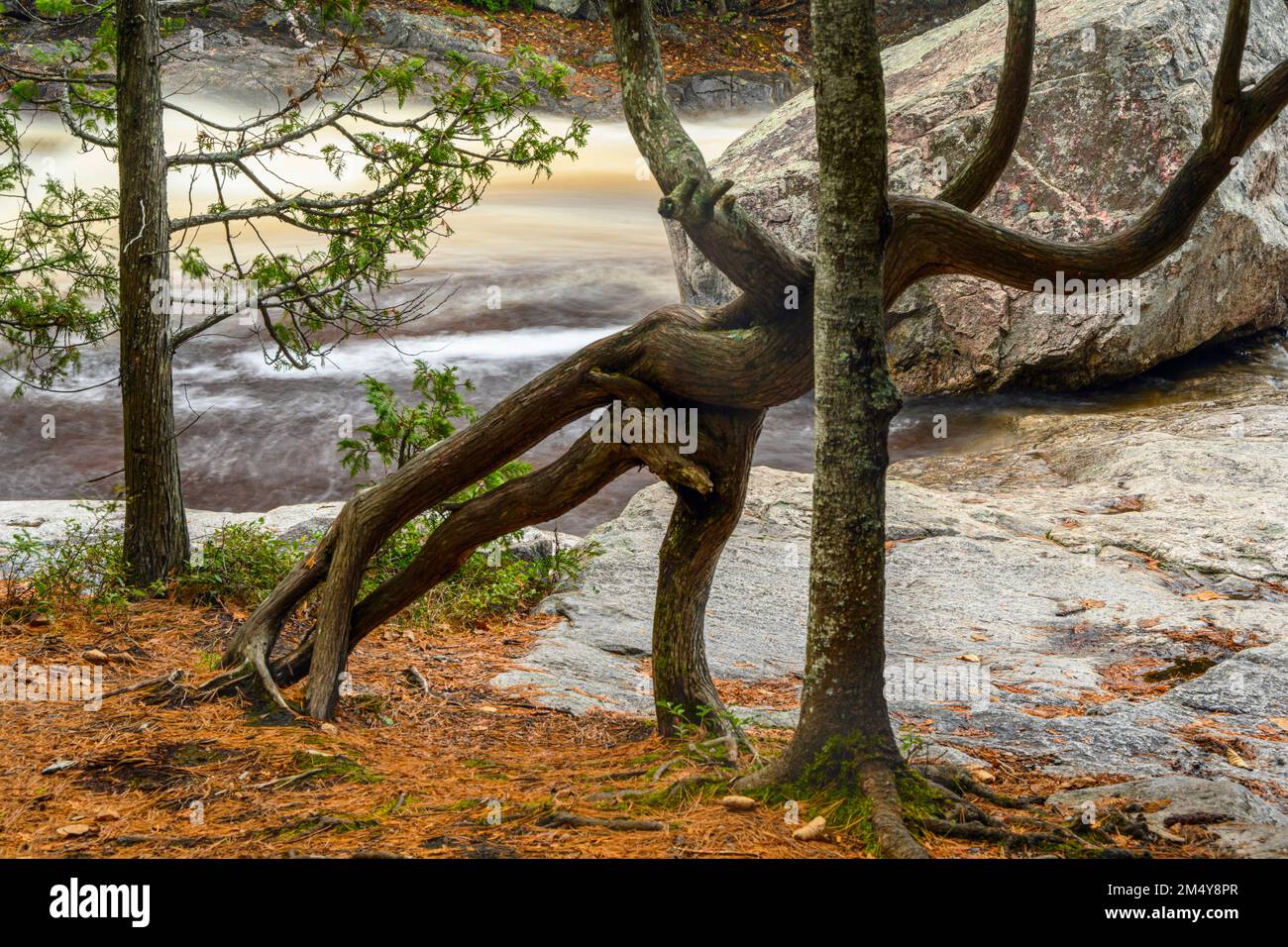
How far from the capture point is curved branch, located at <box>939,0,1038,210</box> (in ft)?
12.8

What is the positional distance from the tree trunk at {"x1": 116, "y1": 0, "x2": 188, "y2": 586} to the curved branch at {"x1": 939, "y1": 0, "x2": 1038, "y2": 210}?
431 cm

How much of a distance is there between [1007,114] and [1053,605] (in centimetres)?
352

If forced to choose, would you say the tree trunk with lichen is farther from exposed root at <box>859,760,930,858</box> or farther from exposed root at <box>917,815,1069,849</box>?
exposed root at <box>917,815,1069,849</box>

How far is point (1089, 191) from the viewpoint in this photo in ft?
35.4

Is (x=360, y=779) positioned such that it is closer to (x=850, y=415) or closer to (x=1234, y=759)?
(x=850, y=415)

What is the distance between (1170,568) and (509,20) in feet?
75.9

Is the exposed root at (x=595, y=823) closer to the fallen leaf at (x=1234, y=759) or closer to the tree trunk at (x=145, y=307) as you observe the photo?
the fallen leaf at (x=1234, y=759)

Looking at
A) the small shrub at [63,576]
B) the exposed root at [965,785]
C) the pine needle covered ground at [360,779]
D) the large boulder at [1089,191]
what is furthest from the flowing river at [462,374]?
the exposed root at [965,785]

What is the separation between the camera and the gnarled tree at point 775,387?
11.1 ft

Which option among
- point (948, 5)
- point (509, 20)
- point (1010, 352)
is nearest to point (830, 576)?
point (1010, 352)

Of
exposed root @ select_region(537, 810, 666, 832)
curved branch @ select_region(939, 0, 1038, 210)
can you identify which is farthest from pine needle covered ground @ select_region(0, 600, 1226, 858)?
curved branch @ select_region(939, 0, 1038, 210)

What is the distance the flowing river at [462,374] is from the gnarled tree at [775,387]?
3.73 meters

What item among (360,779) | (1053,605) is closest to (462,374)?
(1053,605)
